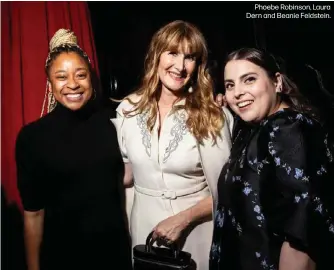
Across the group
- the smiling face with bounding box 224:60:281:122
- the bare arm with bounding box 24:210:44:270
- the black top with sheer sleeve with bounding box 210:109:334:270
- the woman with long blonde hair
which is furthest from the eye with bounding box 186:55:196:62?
the bare arm with bounding box 24:210:44:270

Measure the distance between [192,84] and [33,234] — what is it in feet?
2.15

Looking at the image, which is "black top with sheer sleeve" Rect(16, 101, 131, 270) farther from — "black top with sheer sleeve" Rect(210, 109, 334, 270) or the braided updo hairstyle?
"black top with sheer sleeve" Rect(210, 109, 334, 270)

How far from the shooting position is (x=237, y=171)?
922mm

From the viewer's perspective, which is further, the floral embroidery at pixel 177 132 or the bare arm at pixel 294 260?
the floral embroidery at pixel 177 132

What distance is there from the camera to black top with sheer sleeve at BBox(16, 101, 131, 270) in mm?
1062

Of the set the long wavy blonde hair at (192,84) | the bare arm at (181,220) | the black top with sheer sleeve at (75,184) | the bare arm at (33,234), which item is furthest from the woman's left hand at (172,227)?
the bare arm at (33,234)

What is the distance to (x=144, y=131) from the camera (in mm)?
1081

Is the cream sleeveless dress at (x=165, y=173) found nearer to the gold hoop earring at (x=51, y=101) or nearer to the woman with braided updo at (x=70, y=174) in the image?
the woman with braided updo at (x=70, y=174)

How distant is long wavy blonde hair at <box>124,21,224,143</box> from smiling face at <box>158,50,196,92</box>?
1 cm

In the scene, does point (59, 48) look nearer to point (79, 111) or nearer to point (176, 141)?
point (79, 111)

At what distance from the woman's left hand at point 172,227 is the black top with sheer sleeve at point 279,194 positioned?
0.51ft

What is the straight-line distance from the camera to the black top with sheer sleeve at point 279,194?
2.67ft

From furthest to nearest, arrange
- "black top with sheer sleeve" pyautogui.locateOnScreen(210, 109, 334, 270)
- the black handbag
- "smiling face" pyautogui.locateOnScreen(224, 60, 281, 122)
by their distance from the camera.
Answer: the black handbag
"smiling face" pyautogui.locateOnScreen(224, 60, 281, 122)
"black top with sheer sleeve" pyautogui.locateOnScreen(210, 109, 334, 270)

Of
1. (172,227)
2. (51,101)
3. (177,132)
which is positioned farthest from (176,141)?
(51,101)
